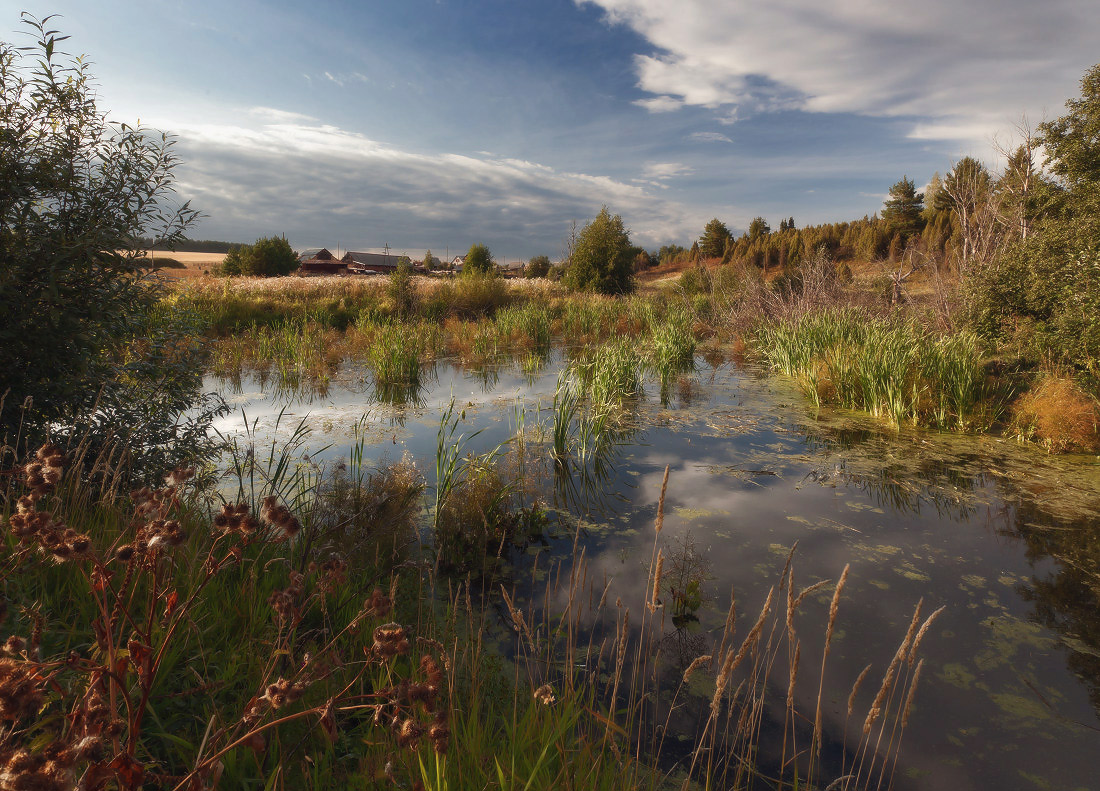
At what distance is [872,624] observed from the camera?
310 cm

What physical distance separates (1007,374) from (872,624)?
22.8ft

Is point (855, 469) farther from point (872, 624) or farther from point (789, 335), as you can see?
point (789, 335)

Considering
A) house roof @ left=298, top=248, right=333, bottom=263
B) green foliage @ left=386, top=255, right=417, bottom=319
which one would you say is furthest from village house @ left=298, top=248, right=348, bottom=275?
green foliage @ left=386, top=255, right=417, bottom=319

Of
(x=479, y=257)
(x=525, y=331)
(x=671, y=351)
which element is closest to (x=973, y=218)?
(x=671, y=351)

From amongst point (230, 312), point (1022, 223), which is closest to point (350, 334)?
point (230, 312)

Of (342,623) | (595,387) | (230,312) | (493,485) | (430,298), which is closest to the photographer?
(342,623)

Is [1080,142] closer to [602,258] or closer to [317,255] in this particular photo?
[602,258]

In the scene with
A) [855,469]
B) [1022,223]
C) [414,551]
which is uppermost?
[1022,223]

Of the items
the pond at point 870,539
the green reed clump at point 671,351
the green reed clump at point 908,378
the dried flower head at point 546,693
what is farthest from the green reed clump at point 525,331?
the dried flower head at point 546,693

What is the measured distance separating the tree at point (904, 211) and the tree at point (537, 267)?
2669 cm

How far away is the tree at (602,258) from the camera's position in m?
24.3

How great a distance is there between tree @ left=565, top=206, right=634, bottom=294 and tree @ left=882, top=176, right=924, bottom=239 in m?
23.5

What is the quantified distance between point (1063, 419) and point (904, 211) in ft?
131

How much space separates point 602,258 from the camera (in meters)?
24.5
